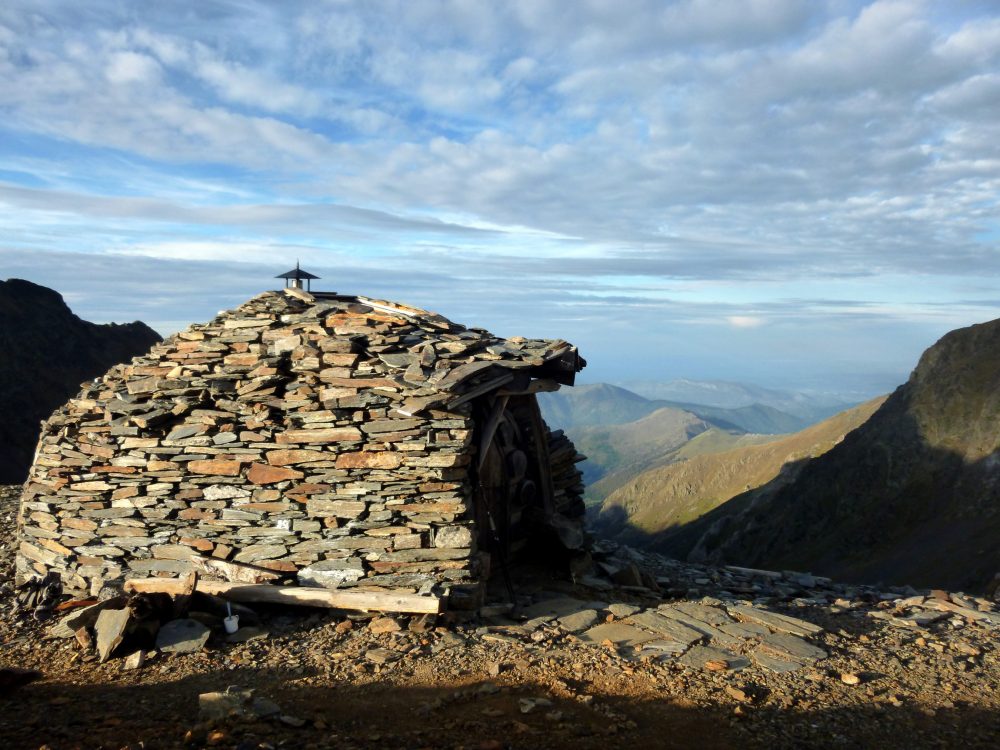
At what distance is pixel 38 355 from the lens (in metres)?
41.6

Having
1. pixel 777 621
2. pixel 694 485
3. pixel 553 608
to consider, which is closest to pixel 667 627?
pixel 553 608

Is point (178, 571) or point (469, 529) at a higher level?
point (469, 529)

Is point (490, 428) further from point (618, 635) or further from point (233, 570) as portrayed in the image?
point (233, 570)

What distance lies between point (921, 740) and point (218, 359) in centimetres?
1043

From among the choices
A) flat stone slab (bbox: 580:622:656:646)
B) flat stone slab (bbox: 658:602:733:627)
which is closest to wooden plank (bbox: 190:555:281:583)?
flat stone slab (bbox: 580:622:656:646)

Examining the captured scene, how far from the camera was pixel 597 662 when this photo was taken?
8.35 m

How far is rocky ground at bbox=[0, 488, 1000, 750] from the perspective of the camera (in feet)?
21.5

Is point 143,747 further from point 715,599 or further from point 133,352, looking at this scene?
point 133,352

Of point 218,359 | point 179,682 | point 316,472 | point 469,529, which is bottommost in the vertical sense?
point 179,682

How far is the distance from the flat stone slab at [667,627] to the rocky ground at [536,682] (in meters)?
0.04

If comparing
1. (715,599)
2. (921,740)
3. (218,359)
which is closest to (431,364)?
(218,359)

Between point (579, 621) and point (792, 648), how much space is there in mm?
2664

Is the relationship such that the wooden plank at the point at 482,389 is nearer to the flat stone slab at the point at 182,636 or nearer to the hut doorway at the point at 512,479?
the hut doorway at the point at 512,479

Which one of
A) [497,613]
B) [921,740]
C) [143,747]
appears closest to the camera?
[143,747]
